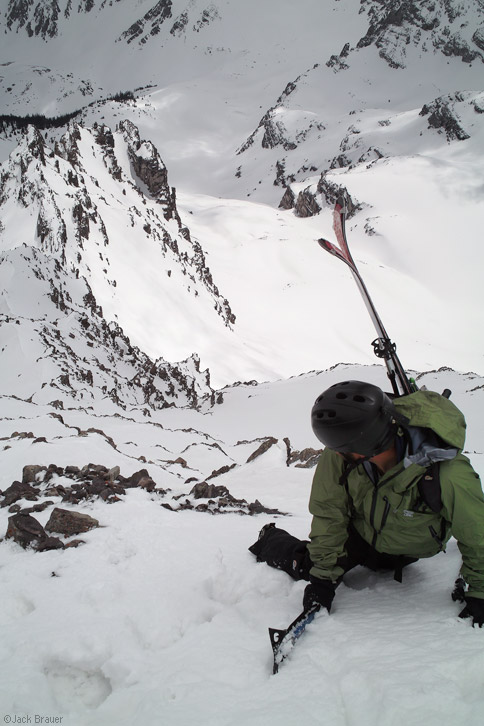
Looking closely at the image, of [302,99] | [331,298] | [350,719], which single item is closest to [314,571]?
[350,719]

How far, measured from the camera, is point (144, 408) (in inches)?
749

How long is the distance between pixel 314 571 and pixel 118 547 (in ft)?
5.93

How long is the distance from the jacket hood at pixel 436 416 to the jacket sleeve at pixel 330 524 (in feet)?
1.87

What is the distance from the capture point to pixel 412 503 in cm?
235

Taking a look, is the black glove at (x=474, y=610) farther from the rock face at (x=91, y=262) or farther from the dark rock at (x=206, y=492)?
the rock face at (x=91, y=262)

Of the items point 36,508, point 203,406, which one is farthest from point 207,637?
point 203,406

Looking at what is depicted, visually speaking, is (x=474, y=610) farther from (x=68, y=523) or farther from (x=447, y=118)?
(x=447, y=118)

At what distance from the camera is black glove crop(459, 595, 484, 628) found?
2.12 metres

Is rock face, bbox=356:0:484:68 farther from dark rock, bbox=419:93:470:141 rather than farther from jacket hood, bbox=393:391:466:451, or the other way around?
jacket hood, bbox=393:391:466:451

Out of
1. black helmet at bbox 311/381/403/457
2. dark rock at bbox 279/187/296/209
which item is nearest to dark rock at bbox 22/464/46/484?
black helmet at bbox 311/381/403/457

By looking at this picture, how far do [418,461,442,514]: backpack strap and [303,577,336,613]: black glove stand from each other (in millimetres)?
831

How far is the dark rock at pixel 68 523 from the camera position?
12.3 feet

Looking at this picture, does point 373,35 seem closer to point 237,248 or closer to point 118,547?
point 237,248

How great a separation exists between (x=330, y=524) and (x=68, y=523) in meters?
2.41
